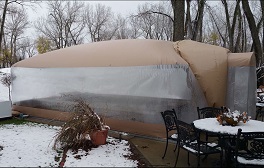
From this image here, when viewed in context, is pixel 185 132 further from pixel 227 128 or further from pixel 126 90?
pixel 126 90

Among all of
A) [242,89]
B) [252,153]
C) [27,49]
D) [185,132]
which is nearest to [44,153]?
[185,132]

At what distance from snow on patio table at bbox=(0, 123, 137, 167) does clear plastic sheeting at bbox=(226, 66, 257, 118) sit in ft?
10.4

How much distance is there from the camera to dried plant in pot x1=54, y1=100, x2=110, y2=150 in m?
5.34

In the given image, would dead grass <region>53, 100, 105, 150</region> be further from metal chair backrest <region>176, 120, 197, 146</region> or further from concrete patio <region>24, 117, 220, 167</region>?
metal chair backrest <region>176, 120, 197, 146</region>

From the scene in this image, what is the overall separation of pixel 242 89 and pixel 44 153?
508 cm

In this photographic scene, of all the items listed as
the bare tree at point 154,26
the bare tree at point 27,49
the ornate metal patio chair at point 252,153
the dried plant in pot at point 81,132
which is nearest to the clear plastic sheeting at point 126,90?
the dried plant in pot at point 81,132

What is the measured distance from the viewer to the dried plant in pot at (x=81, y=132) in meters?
5.34

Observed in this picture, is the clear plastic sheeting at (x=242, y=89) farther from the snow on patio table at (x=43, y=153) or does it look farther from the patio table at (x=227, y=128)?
the snow on patio table at (x=43, y=153)

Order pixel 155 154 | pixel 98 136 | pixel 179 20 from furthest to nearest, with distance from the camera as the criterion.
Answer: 1. pixel 179 20
2. pixel 98 136
3. pixel 155 154

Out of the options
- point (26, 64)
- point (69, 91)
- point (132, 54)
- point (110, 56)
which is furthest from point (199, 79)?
point (26, 64)

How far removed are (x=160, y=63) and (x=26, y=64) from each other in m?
5.03

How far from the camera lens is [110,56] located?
23.6 ft

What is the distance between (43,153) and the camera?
16.7 ft

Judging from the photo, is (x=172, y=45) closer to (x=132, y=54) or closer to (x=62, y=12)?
(x=132, y=54)
